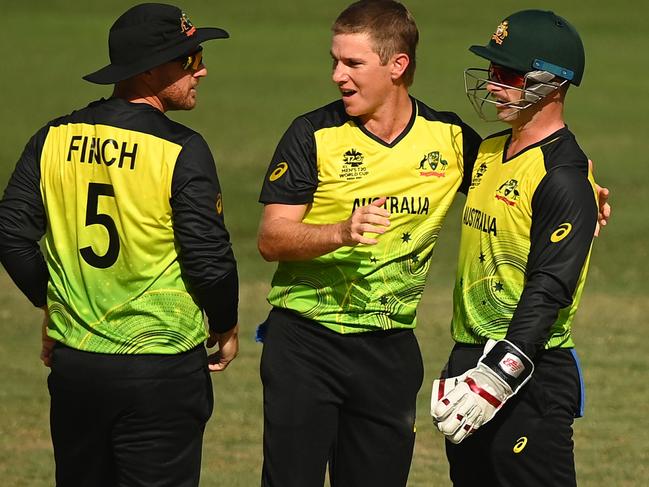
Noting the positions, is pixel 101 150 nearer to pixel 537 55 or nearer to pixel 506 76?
pixel 506 76

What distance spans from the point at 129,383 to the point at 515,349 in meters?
1.33

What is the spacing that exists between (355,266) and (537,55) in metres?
1.03

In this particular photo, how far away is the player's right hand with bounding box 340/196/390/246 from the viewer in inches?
186

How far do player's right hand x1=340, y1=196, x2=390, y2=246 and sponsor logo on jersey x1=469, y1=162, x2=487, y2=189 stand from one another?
1.67 ft

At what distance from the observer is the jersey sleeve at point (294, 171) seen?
17.2 ft

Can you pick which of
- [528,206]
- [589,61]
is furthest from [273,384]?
[589,61]

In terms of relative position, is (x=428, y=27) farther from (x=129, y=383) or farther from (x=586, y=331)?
(x=129, y=383)

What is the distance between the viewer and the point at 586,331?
35.4 ft

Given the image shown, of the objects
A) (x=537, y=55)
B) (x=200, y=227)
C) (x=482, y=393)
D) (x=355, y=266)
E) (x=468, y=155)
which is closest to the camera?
(x=482, y=393)

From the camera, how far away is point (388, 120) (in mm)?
5414

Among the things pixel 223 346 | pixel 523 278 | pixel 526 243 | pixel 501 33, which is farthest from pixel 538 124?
pixel 223 346

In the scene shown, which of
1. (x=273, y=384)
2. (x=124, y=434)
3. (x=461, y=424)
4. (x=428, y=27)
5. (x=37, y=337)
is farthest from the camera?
(x=428, y=27)

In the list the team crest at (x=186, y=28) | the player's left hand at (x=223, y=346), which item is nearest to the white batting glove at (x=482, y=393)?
the player's left hand at (x=223, y=346)

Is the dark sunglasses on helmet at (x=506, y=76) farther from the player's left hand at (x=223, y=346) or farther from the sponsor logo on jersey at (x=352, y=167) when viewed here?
the player's left hand at (x=223, y=346)
